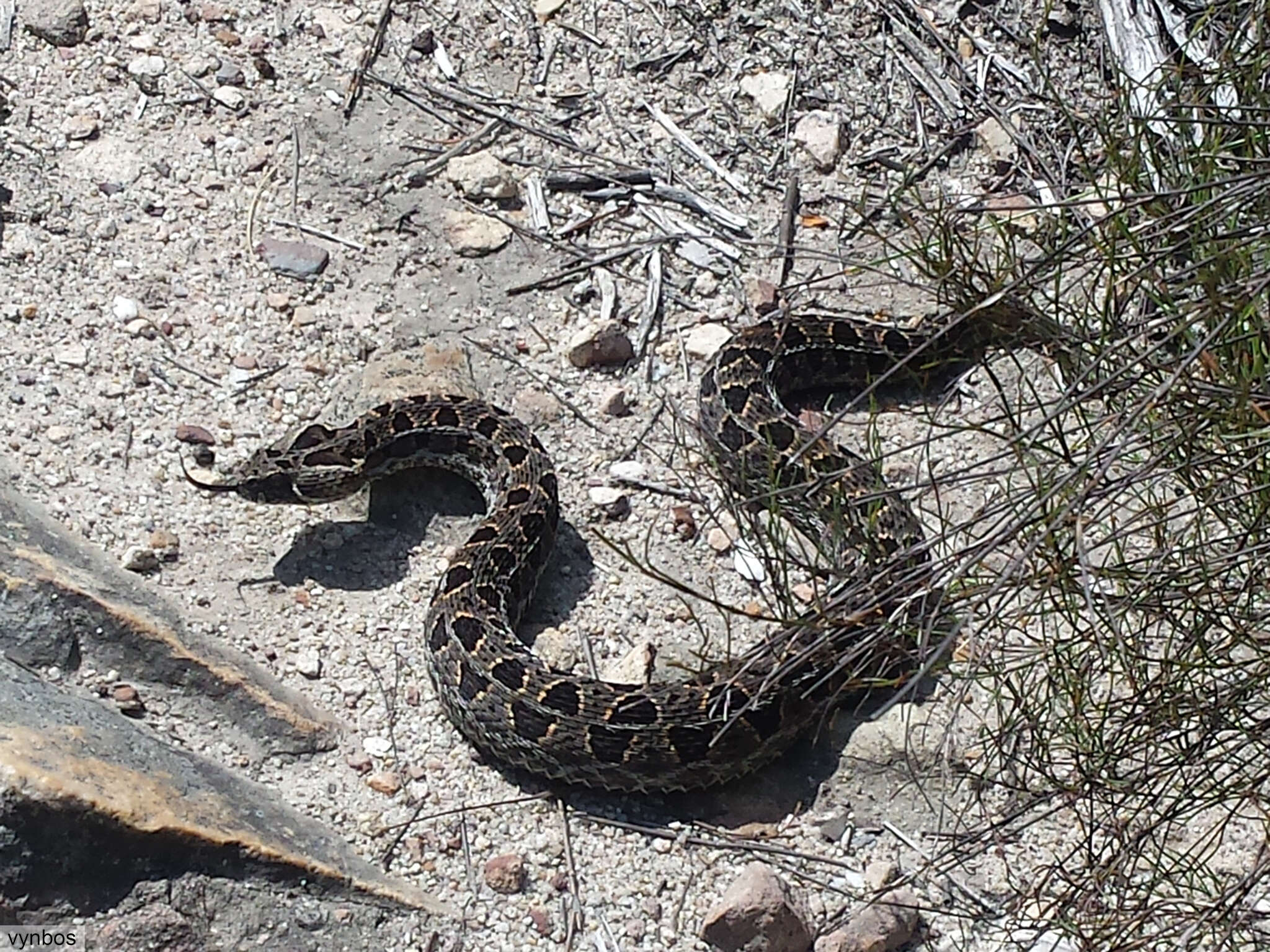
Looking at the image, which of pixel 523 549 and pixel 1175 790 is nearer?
pixel 1175 790

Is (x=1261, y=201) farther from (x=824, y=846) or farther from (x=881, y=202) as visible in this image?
(x=881, y=202)

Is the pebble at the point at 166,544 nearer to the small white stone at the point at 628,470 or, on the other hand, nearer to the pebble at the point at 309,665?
the pebble at the point at 309,665

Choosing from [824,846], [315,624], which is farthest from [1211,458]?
[315,624]

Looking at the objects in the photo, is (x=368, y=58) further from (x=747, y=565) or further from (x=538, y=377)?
(x=747, y=565)

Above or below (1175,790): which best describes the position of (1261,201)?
above

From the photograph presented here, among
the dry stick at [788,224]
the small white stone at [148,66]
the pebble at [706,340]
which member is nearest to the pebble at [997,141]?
the dry stick at [788,224]

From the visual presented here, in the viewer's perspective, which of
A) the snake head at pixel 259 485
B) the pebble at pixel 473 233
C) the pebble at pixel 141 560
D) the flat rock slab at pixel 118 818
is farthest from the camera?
the pebble at pixel 473 233

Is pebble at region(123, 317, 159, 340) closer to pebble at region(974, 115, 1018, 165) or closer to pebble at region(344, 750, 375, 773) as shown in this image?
pebble at region(344, 750, 375, 773)
